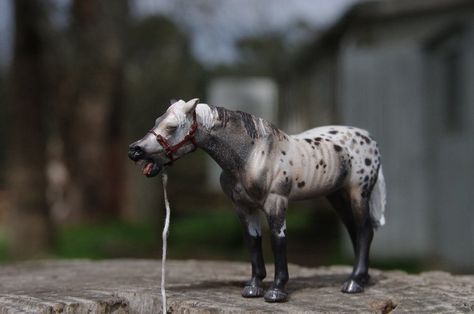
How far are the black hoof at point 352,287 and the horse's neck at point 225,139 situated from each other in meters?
0.73

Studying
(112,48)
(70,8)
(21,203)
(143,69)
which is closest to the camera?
(21,203)

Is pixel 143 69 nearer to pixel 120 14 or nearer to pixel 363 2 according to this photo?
pixel 120 14

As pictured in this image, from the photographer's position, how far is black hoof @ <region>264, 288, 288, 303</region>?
297 cm

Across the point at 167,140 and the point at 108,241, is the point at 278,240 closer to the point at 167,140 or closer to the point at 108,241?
the point at 167,140

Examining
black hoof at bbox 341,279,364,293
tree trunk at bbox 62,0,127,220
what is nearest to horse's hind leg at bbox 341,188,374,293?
black hoof at bbox 341,279,364,293

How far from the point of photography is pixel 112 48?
432 inches

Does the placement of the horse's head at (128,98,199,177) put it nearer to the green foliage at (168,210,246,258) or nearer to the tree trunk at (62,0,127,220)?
the green foliage at (168,210,246,258)

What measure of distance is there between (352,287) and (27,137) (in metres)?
7.01

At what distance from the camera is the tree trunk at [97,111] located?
1079 cm

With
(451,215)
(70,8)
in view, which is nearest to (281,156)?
(451,215)

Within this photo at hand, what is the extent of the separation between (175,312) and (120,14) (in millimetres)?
8671

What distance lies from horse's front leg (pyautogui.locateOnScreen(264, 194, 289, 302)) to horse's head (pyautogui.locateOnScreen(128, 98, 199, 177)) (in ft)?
1.38

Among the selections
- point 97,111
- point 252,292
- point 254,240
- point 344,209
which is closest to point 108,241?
point 97,111

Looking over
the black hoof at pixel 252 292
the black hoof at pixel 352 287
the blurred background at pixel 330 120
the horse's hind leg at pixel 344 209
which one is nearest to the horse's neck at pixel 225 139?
the black hoof at pixel 252 292
